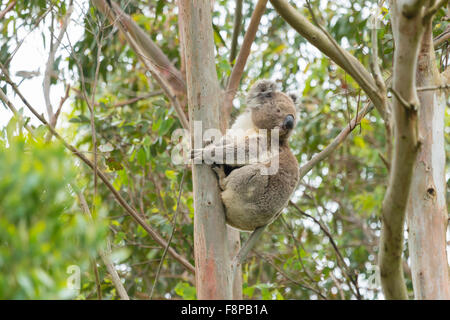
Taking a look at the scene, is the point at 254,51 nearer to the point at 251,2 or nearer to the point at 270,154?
the point at 251,2

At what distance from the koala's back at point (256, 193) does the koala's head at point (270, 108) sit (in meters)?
0.25

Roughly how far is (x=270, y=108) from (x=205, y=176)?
114 centimetres

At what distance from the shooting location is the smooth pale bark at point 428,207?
244 cm

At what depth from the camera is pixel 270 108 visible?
342cm

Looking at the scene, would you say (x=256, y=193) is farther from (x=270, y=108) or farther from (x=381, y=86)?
(x=381, y=86)

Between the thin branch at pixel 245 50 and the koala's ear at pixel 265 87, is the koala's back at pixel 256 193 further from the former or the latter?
the thin branch at pixel 245 50

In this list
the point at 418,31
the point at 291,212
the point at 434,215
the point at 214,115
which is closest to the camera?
the point at 418,31

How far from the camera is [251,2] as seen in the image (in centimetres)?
575

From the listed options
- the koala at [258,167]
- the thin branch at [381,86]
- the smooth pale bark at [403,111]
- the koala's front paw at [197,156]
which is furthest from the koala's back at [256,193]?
the smooth pale bark at [403,111]

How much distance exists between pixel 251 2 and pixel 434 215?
153 inches

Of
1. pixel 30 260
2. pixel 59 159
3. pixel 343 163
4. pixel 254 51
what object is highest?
pixel 254 51

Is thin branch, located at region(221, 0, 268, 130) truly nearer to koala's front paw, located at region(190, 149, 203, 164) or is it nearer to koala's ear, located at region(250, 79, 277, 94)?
koala's ear, located at region(250, 79, 277, 94)

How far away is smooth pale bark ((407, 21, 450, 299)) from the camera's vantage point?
244 cm

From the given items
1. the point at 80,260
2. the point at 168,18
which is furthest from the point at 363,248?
the point at 80,260
